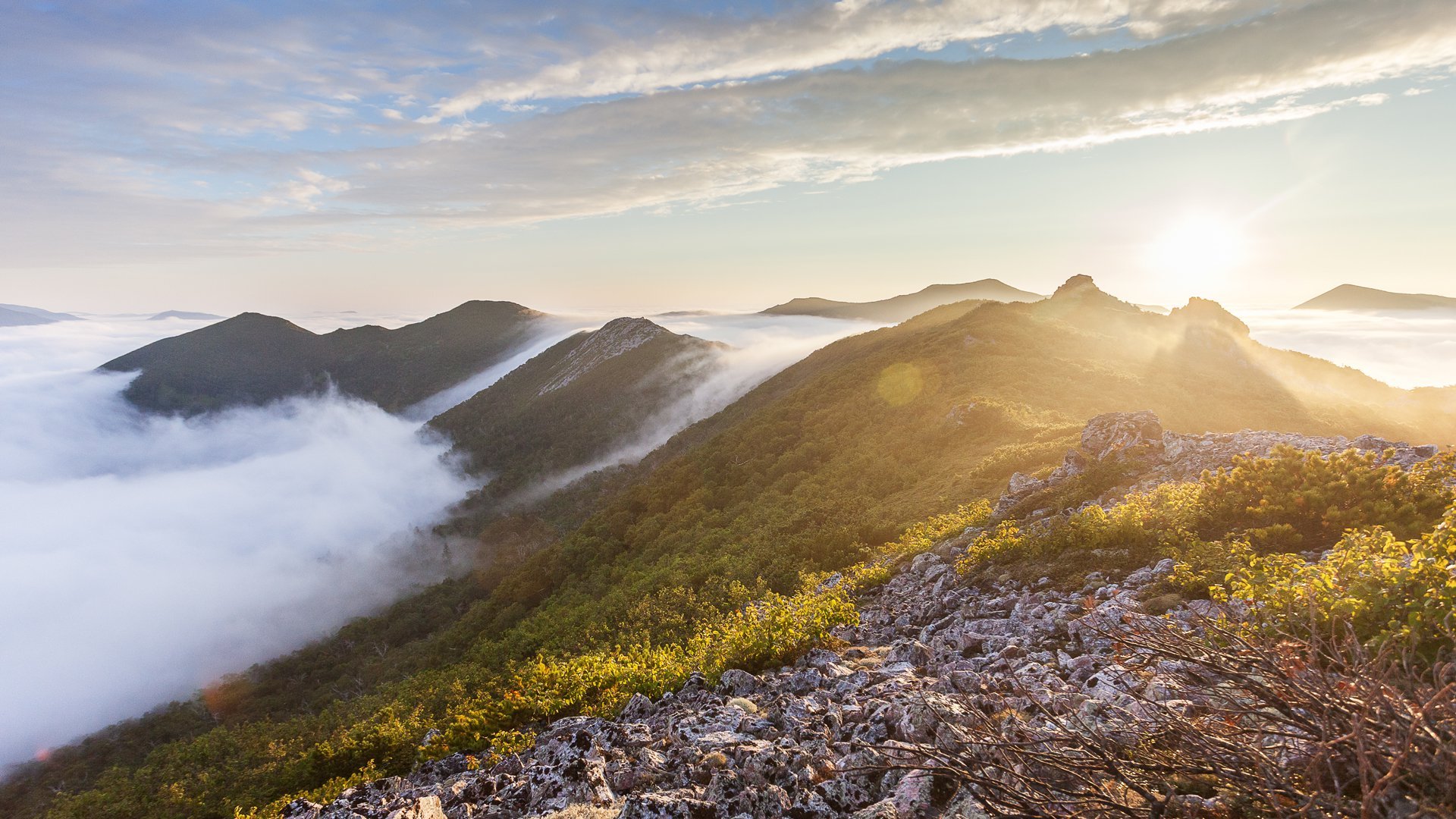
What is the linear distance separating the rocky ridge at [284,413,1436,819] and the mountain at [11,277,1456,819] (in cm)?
45

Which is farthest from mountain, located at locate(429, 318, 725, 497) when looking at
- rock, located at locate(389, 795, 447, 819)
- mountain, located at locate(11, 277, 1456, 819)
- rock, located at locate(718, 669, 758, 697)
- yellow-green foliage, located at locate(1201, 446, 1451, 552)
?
rock, located at locate(389, 795, 447, 819)

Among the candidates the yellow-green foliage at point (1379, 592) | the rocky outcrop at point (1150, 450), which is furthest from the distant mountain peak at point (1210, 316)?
the yellow-green foliage at point (1379, 592)

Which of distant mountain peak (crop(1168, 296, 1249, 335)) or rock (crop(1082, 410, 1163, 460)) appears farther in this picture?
distant mountain peak (crop(1168, 296, 1249, 335))

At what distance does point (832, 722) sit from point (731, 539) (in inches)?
920

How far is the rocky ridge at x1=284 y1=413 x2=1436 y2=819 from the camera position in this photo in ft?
23.7

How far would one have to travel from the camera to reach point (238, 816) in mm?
9977

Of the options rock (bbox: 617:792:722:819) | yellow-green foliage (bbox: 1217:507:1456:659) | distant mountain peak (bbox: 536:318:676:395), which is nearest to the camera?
yellow-green foliage (bbox: 1217:507:1456:659)

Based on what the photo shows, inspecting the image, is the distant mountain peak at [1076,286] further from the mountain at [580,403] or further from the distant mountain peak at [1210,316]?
the mountain at [580,403]

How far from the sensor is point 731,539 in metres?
32.4

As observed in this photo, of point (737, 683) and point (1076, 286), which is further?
point (1076, 286)

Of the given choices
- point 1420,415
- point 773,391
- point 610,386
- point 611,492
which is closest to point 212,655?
point 610,386

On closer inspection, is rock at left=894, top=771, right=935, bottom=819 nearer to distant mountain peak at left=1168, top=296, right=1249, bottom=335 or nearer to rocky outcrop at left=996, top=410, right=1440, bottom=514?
rocky outcrop at left=996, top=410, right=1440, bottom=514

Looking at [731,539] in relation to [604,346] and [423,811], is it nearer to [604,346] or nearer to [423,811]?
[423,811]

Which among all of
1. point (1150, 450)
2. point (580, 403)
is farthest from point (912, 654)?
point (580, 403)
